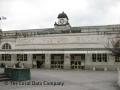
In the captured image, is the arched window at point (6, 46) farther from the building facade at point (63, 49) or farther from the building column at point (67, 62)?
the building column at point (67, 62)

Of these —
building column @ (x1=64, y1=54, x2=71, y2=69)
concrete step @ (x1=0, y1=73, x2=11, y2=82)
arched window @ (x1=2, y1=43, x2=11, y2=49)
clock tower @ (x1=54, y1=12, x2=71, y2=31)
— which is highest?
clock tower @ (x1=54, y1=12, x2=71, y2=31)

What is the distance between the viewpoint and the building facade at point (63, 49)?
138 ft

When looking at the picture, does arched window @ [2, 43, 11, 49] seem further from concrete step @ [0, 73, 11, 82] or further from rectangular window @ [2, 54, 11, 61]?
concrete step @ [0, 73, 11, 82]

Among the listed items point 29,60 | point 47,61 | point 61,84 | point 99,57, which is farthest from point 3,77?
point 29,60

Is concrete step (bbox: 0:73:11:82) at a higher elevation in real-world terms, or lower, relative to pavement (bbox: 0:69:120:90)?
higher

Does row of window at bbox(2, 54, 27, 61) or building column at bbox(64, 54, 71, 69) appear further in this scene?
row of window at bbox(2, 54, 27, 61)

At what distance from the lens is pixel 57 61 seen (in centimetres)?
4481

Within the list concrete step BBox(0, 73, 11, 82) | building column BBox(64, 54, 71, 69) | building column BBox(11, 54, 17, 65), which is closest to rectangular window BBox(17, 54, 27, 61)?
building column BBox(11, 54, 17, 65)

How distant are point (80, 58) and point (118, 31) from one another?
7.35 metres

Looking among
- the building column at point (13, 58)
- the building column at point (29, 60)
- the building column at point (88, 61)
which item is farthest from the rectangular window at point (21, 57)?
the building column at point (88, 61)

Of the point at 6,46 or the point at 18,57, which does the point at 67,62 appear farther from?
the point at 6,46

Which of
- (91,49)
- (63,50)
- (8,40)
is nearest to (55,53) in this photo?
(63,50)

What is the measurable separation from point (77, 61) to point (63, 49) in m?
2.98

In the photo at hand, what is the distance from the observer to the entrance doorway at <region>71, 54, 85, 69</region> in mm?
43281
